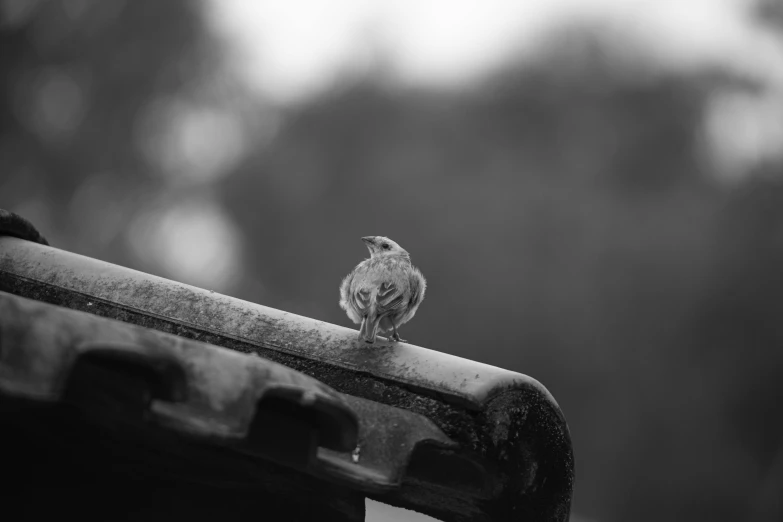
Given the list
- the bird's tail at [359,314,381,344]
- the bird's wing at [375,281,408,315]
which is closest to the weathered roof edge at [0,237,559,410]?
the bird's tail at [359,314,381,344]

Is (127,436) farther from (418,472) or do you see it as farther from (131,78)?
(131,78)

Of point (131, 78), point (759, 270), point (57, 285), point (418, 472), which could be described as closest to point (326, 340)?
point (418, 472)

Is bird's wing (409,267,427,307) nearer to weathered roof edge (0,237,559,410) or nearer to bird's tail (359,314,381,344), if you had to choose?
bird's tail (359,314,381,344)

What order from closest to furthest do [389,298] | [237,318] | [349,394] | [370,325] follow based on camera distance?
[349,394]
[237,318]
[370,325]
[389,298]

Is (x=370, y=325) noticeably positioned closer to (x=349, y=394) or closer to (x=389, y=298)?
(x=389, y=298)

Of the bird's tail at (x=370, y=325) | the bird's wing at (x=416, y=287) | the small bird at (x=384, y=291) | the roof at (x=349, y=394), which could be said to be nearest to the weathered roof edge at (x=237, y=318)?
the roof at (x=349, y=394)

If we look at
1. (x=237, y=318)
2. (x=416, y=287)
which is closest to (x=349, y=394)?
(x=237, y=318)

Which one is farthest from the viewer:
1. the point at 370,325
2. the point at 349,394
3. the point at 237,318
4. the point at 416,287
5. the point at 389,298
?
the point at 416,287

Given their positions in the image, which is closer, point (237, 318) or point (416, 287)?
point (237, 318)

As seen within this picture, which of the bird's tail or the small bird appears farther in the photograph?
the small bird
